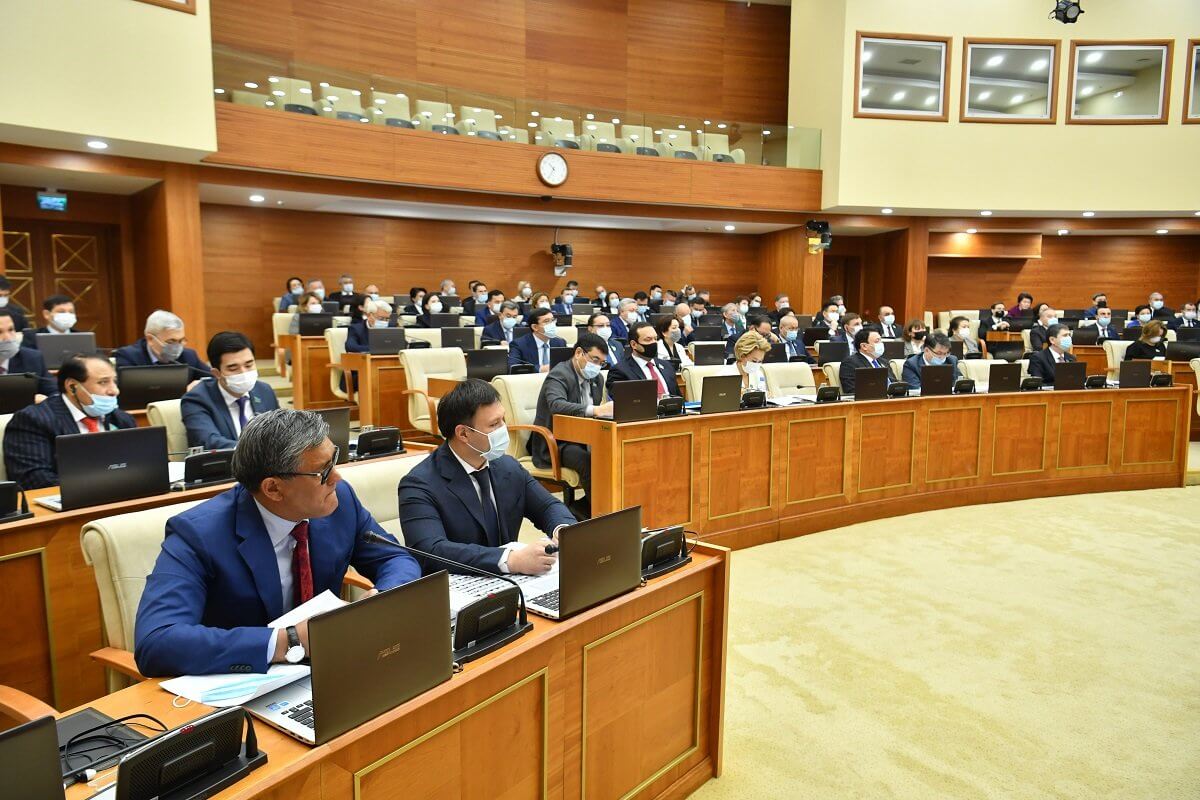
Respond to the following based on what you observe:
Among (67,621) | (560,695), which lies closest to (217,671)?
(560,695)

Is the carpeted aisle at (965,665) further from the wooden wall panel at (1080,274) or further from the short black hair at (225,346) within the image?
the wooden wall panel at (1080,274)

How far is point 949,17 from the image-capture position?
12.7m

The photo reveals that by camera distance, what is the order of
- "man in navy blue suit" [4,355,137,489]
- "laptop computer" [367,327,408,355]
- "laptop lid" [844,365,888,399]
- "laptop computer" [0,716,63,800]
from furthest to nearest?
1. "laptop computer" [367,327,408,355]
2. "laptop lid" [844,365,888,399]
3. "man in navy blue suit" [4,355,137,489]
4. "laptop computer" [0,716,63,800]

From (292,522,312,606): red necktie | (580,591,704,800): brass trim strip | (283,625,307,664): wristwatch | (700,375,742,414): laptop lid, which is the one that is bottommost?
(580,591,704,800): brass trim strip

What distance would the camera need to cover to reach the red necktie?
190 centimetres

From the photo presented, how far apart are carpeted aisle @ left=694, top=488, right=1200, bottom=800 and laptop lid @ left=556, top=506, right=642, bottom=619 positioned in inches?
34.6

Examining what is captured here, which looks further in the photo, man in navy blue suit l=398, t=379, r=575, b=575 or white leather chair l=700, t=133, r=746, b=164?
white leather chair l=700, t=133, r=746, b=164

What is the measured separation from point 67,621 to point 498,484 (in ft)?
5.02

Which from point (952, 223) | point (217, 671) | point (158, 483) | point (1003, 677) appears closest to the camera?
point (217, 671)

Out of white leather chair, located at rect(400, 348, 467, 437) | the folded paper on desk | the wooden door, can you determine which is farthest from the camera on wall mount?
the folded paper on desk

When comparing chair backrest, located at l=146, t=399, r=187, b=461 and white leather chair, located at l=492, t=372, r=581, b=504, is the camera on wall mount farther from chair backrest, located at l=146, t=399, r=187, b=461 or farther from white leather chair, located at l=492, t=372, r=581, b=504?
chair backrest, located at l=146, t=399, r=187, b=461

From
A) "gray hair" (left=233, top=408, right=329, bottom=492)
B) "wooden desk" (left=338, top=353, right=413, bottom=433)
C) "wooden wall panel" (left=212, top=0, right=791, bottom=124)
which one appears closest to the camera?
"gray hair" (left=233, top=408, right=329, bottom=492)

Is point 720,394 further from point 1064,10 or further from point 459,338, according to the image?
point 1064,10

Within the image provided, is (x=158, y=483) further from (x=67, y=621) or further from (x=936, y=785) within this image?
(x=936, y=785)
